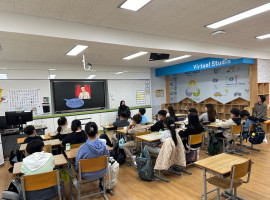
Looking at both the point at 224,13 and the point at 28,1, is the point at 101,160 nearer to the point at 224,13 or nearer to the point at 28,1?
the point at 28,1

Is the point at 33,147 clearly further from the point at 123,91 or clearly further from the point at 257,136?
the point at 123,91

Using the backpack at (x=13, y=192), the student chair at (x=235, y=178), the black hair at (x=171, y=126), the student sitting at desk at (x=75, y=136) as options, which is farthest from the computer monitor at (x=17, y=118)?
the student chair at (x=235, y=178)

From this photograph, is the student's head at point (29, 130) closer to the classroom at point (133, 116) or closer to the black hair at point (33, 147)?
the classroom at point (133, 116)

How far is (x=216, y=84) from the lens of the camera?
819 cm

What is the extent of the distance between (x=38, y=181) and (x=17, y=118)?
3.60 meters

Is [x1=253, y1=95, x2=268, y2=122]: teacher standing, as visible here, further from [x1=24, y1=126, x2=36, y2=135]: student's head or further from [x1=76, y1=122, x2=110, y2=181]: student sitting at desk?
[x1=24, y1=126, x2=36, y2=135]: student's head

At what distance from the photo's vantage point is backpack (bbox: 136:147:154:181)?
3410 mm

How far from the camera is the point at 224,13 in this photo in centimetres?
317

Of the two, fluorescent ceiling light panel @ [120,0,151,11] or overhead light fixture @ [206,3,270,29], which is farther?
Answer: overhead light fixture @ [206,3,270,29]

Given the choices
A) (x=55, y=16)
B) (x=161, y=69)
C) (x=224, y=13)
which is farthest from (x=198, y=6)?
(x=161, y=69)

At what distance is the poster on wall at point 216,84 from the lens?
7.28 meters

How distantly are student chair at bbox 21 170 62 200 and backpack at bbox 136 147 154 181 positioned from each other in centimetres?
161

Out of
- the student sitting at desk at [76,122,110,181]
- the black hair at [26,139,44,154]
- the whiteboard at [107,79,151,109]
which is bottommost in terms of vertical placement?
the student sitting at desk at [76,122,110,181]

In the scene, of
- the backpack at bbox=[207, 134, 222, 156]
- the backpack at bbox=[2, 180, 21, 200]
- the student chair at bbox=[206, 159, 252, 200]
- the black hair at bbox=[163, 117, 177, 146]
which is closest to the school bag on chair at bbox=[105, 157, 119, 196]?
the black hair at bbox=[163, 117, 177, 146]
